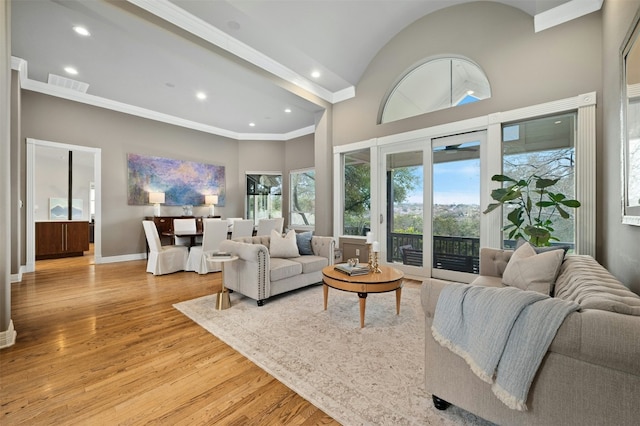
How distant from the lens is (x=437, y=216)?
4.32 metres

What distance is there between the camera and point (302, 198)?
7879 millimetres

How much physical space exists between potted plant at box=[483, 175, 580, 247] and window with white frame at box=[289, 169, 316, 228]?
488 centimetres

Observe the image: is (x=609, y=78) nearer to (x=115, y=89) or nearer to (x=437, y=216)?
(x=437, y=216)

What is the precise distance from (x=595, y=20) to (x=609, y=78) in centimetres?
101

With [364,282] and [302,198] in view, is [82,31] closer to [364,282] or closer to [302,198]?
[364,282]

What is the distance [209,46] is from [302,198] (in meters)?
4.71

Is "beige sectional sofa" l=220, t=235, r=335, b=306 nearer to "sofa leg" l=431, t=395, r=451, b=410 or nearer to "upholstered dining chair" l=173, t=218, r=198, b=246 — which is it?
"sofa leg" l=431, t=395, r=451, b=410

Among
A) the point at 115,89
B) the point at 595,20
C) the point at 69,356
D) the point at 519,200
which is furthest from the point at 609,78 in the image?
the point at 115,89

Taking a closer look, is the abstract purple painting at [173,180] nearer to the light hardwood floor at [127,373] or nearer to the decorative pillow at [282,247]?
the light hardwood floor at [127,373]

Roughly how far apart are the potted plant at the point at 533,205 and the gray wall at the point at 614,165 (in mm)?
368

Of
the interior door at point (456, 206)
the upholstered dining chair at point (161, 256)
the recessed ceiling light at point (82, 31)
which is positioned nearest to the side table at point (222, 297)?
the upholstered dining chair at point (161, 256)

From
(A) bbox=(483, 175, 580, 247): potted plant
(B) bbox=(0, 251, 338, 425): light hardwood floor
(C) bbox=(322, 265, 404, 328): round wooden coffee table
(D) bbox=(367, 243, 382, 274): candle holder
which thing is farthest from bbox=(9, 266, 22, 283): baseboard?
(A) bbox=(483, 175, 580, 247): potted plant

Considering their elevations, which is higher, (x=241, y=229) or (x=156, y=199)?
(x=156, y=199)

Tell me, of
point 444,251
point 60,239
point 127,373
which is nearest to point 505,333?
point 127,373
